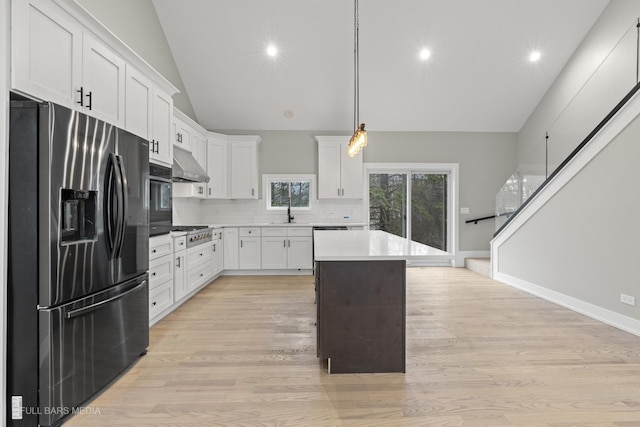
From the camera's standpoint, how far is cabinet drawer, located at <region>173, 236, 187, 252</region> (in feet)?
12.0

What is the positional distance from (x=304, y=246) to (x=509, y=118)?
15.2 feet

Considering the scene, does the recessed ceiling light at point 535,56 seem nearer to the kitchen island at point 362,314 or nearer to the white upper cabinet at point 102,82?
the kitchen island at point 362,314

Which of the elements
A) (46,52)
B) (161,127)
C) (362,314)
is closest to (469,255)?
(362,314)

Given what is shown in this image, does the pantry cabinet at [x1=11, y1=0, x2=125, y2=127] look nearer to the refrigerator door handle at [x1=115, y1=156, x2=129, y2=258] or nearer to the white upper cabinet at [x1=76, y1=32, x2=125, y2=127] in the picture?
the white upper cabinet at [x1=76, y1=32, x2=125, y2=127]

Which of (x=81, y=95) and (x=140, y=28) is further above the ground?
(x=140, y=28)

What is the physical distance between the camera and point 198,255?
439 centimetres

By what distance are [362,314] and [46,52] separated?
260 cm

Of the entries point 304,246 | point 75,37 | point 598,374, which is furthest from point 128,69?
point 598,374

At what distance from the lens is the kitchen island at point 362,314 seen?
7.52 feet

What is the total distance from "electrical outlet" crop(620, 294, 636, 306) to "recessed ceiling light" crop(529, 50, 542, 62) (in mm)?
4001

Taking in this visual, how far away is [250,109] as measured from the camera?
6023mm

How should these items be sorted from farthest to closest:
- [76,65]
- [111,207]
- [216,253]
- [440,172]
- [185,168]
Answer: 1. [440,172]
2. [216,253]
3. [185,168]
4. [76,65]
5. [111,207]

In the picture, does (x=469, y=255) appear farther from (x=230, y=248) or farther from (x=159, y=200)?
(x=159, y=200)

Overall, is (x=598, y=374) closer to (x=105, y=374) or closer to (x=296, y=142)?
(x=105, y=374)
